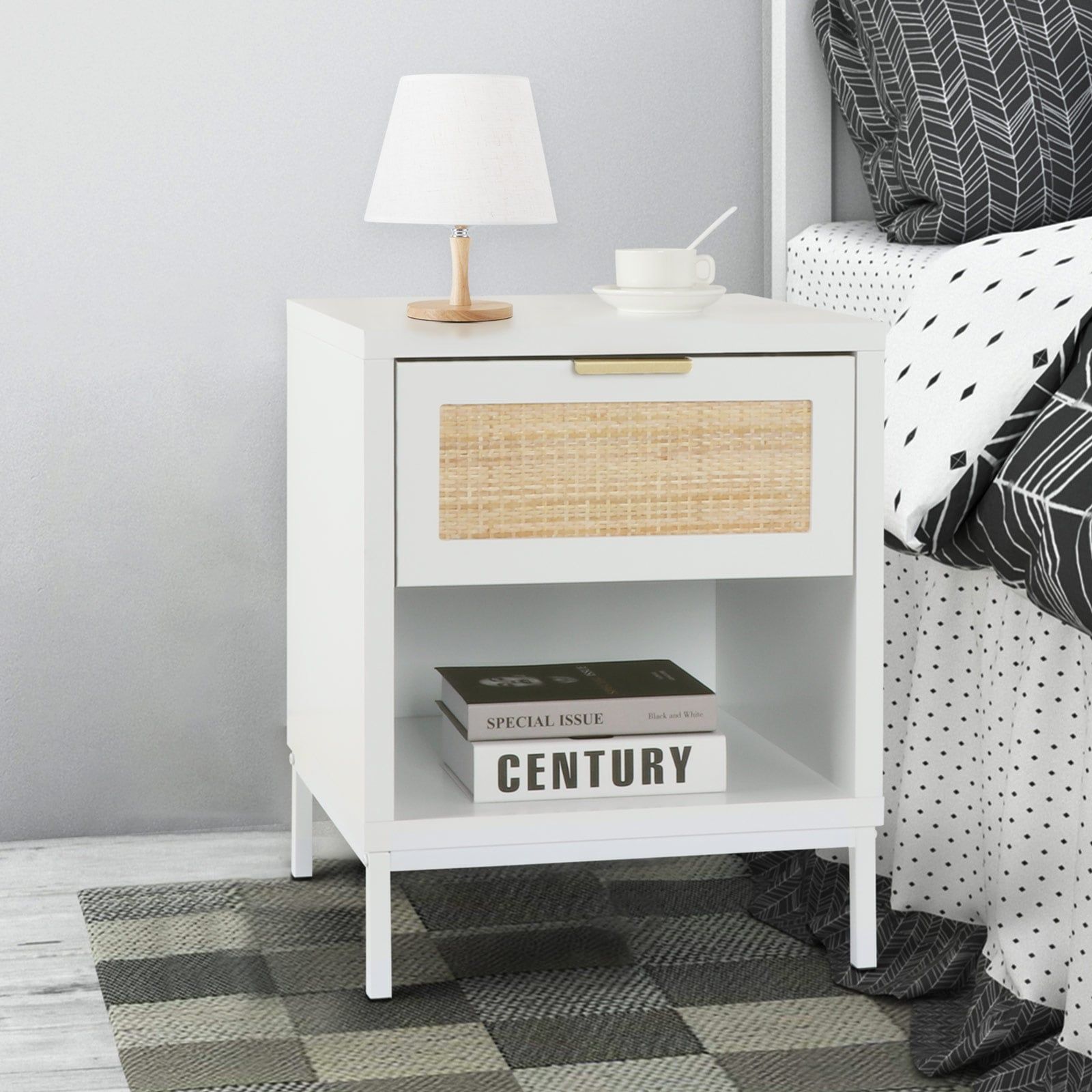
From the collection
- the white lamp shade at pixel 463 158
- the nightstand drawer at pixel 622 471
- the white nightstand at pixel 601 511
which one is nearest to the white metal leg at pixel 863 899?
the white nightstand at pixel 601 511

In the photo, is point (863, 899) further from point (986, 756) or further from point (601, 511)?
point (601, 511)

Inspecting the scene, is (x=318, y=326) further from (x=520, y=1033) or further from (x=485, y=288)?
(x=520, y=1033)

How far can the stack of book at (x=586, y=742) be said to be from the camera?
4.60 feet

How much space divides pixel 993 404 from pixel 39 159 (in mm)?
1054

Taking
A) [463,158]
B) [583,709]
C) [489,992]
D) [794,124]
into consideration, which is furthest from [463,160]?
[489,992]

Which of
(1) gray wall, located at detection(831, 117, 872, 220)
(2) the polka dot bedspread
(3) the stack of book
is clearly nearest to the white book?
(3) the stack of book

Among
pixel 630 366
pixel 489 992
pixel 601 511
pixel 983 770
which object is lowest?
pixel 489 992

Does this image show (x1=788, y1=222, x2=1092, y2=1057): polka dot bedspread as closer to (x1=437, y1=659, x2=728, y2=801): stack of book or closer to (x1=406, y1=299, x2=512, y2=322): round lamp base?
(x1=437, y1=659, x2=728, y2=801): stack of book

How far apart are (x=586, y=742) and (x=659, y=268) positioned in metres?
0.42

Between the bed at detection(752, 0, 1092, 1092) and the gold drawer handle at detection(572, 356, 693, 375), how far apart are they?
0.68ft

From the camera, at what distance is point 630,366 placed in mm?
1320

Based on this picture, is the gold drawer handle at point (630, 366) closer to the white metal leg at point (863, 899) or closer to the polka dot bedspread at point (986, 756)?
the polka dot bedspread at point (986, 756)

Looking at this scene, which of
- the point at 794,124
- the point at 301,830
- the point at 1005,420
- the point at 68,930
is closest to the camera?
the point at 1005,420

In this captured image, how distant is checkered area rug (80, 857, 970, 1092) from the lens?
127 cm
